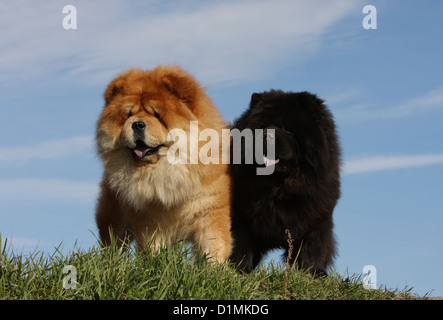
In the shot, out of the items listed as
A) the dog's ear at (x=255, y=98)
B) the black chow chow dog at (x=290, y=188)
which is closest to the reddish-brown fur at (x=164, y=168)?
the black chow chow dog at (x=290, y=188)

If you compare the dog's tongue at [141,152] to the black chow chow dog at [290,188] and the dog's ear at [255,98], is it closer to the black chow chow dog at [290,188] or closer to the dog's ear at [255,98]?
the black chow chow dog at [290,188]

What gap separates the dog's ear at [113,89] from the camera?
4.41 m

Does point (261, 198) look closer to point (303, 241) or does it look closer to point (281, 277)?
point (303, 241)

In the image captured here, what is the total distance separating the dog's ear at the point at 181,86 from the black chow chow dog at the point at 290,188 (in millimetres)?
603

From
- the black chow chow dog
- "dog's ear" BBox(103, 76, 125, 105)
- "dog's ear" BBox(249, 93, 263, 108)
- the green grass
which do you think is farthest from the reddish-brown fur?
the green grass

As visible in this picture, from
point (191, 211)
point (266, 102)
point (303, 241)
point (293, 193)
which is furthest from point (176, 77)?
point (303, 241)

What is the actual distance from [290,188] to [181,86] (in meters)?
1.32

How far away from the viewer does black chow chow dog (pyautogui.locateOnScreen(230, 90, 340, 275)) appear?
4.50 meters

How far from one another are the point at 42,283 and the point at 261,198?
205 cm

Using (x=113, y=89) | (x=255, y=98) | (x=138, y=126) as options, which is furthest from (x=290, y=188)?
(x=113, y=89)
